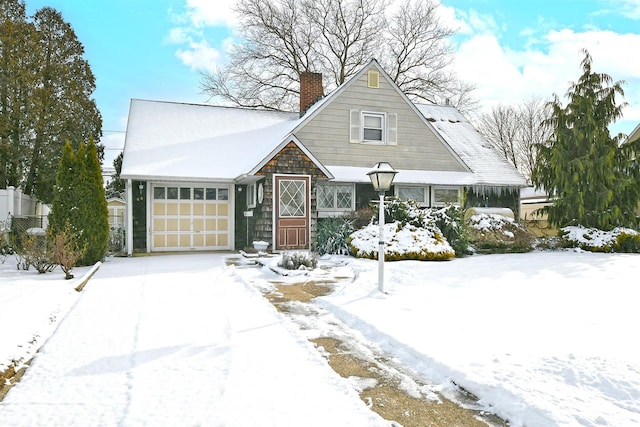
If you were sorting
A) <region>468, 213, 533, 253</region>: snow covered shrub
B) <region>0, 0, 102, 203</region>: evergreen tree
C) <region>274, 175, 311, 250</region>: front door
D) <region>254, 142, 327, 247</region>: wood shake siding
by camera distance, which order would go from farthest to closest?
<region>0, 0, 102, 203</region>: evergreen tree
<region>468, 213, 533, 253</region>: snow covered shrub
<region>274, 175, 311, 250</region>: front door
<region>254, 142, 327, 247</region>: wood shake siding

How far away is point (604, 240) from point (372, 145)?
8286mm

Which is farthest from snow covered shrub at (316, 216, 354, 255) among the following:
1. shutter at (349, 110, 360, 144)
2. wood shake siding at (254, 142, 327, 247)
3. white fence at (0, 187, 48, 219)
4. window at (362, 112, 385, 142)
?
white fence at (0, 187, 48, 219)

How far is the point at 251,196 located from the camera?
15273 millimetres

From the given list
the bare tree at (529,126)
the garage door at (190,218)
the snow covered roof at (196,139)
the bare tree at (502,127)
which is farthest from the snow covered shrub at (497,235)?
the bare tree at (502,127)

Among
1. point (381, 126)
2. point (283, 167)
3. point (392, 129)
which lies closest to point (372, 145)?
point (381, 126)

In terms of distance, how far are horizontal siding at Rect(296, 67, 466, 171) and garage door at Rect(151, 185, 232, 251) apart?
3.76 metres

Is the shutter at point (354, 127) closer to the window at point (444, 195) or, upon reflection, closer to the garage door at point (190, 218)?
the window at point (444, 195)

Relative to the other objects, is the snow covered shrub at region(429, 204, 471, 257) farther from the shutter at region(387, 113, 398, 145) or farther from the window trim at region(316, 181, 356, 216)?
the shutter at region(387, 113, 398, 145)

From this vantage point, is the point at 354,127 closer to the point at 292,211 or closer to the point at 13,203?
the point at 292,211

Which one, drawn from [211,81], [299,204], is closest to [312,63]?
[211,81]

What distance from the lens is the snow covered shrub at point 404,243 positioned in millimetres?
12391

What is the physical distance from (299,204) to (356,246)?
2342mm

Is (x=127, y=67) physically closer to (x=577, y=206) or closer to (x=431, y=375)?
(x=431, y=375)

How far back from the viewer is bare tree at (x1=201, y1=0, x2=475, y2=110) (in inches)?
1109
